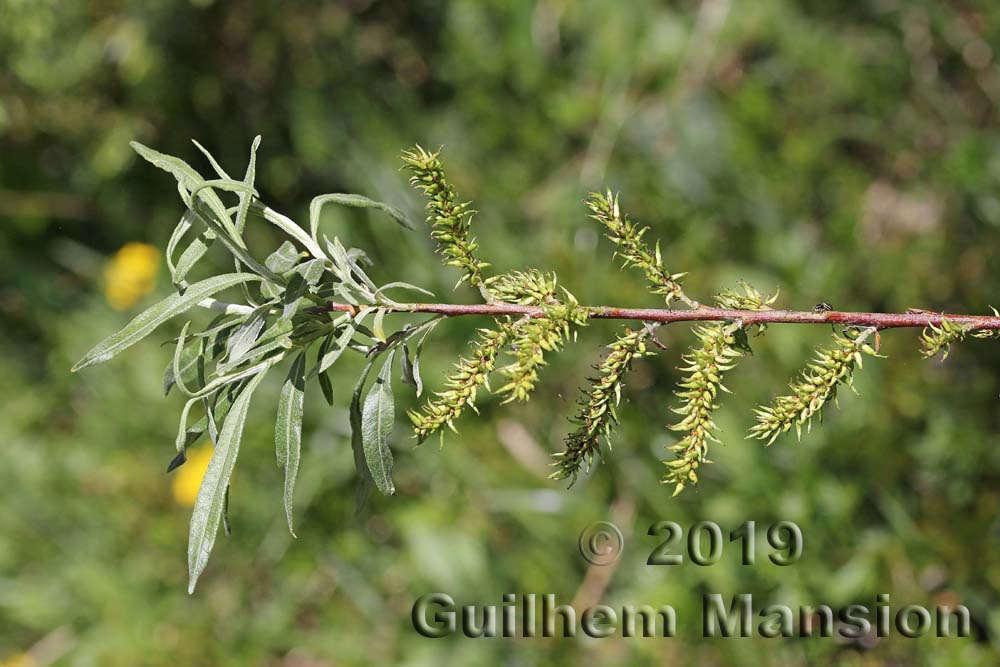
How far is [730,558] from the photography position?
3037mm

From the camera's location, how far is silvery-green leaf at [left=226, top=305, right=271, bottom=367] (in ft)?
4.44

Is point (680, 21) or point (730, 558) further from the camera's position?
point (680, 21)

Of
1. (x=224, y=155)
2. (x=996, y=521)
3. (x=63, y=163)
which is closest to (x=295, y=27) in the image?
(x=224, y=155)

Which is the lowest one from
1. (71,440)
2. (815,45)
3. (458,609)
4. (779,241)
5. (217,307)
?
(71,440)

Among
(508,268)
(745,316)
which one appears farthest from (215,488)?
(508,268)

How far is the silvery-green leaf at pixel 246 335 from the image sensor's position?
135 cm

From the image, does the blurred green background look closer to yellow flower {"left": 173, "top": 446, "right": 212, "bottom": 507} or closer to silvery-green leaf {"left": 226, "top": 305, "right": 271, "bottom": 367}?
yellow flower {"left": 173, "top": 446, "right": 212, "bottom": 507}

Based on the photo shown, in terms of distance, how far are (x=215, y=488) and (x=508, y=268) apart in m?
2.32

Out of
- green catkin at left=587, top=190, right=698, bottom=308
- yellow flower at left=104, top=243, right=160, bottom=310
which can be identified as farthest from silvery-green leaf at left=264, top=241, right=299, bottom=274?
yellow flower at left=104, top=243, right=160, bottom=310

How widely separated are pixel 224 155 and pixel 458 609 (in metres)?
2.24

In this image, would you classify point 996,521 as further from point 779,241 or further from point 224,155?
point 224,155

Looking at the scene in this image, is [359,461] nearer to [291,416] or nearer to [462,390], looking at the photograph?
[291,416]

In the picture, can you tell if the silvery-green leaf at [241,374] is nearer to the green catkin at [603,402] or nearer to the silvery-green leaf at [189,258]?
the silvery-green leaf at [189,258]

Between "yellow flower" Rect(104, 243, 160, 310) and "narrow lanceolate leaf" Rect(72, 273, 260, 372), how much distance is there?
2668 mm
